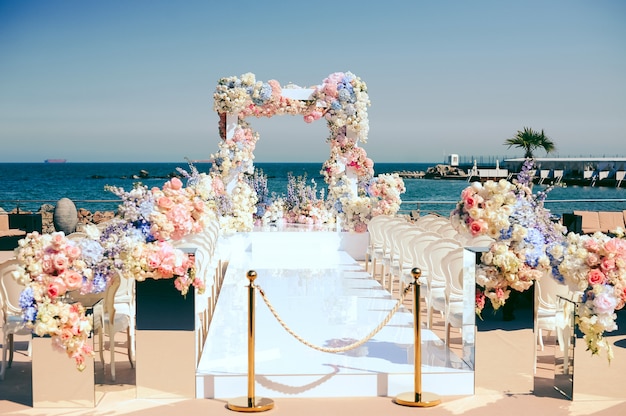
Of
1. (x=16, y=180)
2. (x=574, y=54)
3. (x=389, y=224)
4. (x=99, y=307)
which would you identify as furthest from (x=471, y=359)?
(x=16, y=180)

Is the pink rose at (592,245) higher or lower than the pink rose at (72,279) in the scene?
higher

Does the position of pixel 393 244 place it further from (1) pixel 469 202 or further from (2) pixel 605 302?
(2) pixel 605 302

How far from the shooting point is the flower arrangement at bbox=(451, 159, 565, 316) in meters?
5.48

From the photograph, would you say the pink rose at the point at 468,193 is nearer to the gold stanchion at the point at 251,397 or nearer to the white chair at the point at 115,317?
the gold stanchion at the point at 251,397

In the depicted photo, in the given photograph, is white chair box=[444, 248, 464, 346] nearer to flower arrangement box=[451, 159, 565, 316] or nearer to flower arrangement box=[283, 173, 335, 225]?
flower arrangement box=[451, 159, 565, 316]

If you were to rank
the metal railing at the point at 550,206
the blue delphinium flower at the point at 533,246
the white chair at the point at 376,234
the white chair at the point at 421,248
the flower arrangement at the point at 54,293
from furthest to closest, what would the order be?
the metal railing at the point at 550,206, the white chair at the point at 376,234, the white chair at the point at 421,248, the blue delphinium flower at the point at 533,246, the flower arrangement at the point at 54,293

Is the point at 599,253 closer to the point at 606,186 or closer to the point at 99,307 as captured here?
the point at 99,307

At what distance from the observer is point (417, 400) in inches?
209

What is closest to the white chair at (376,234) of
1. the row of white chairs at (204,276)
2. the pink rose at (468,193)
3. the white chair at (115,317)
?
the row of white chairs at (204,276)

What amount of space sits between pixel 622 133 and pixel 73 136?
36.4 m

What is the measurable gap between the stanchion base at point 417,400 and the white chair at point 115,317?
1892 millimetres

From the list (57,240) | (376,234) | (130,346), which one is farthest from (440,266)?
(376,234)

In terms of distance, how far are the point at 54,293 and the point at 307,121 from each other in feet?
27.9

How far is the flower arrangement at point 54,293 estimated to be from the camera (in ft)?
16.7
